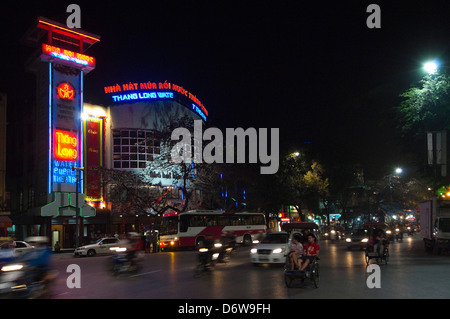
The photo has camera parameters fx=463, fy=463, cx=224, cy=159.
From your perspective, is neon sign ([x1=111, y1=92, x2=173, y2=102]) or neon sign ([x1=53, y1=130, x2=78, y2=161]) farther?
neon sign ([x1=111, y1=92, x2=173, y2=102])

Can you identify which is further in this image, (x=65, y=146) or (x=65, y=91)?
(x=65, y=91)

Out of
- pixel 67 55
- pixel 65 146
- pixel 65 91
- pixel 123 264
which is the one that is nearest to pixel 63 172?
pixel 65 146

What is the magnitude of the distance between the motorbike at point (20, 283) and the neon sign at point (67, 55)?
37.6 m

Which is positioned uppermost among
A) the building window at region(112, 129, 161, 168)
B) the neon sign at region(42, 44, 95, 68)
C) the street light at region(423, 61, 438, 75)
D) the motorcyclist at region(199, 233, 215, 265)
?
the neon sign at region(42, 44, 95, 68)

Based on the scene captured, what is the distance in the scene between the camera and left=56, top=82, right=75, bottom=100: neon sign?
4617 cm

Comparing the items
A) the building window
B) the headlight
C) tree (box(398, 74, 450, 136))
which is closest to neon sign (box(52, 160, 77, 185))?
the building window

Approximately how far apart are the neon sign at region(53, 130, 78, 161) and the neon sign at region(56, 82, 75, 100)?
3.72 metres

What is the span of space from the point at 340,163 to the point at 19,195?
41.1m

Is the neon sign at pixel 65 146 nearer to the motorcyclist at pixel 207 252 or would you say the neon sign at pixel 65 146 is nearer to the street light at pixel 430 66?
the motorcyclist at pixel 207 252

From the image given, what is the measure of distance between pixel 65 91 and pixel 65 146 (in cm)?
564

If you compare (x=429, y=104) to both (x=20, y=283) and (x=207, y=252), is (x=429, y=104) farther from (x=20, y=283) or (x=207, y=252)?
(x=20, y=283)

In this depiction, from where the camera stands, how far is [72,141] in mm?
46188

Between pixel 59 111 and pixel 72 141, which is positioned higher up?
pixel 59 111

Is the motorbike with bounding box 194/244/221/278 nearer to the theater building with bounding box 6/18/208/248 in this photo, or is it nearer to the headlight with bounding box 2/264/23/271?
the headlight with bounding box 2/264/23/271
